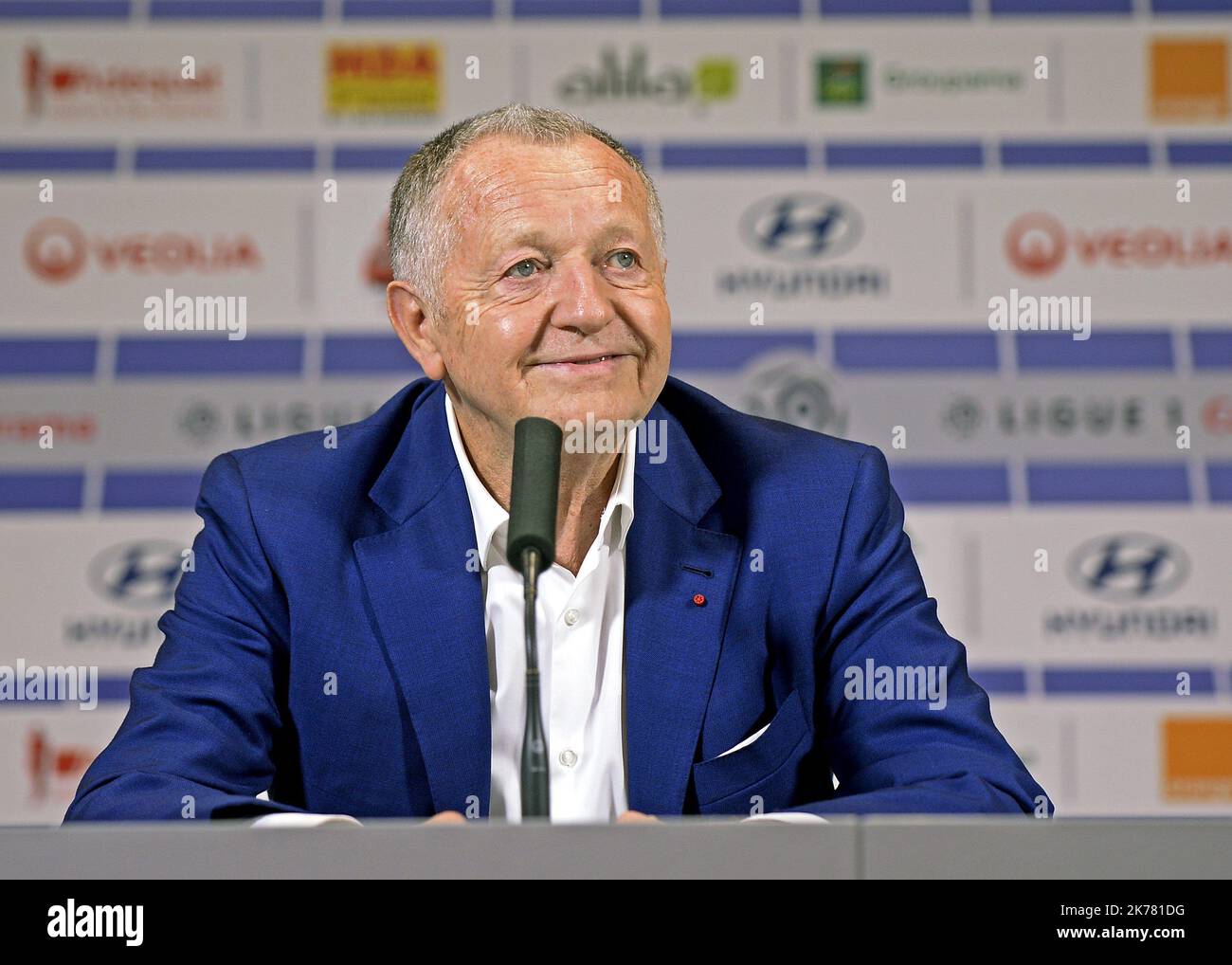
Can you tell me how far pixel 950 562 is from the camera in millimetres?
3988

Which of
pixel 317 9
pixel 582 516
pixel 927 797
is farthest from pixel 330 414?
pixel 927 797

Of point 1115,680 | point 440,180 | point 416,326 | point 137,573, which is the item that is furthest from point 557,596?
point 1115,680

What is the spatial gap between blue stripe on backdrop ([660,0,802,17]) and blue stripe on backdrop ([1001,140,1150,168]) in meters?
0.78

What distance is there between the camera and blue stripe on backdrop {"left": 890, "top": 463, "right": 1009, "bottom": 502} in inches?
158

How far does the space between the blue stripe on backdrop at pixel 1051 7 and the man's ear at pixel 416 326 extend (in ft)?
9.16

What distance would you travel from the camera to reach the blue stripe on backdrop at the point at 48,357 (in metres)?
4.10

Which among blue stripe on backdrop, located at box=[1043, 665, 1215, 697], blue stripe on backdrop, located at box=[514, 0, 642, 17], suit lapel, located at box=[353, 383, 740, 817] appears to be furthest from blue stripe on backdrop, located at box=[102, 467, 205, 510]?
blue stripe on backdrop, located at box=[1043, 665, 1215, 697]

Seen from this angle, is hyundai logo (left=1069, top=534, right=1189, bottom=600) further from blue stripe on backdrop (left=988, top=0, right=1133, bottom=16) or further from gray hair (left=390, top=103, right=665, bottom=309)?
gray hair (left=390, top=103, right=665, bottom=309)

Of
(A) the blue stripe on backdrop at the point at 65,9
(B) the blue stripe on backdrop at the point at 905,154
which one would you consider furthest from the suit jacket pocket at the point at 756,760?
(A) the blue stripe on backdrop at the point at 65,9

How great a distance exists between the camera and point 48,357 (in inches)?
162

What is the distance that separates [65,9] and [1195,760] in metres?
4.09

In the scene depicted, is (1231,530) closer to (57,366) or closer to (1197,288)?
(1197,288)

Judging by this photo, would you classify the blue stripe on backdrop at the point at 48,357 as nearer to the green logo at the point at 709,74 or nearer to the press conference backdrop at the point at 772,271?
the press conference backdrop at the point at 772,271

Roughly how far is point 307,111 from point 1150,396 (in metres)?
2.70
